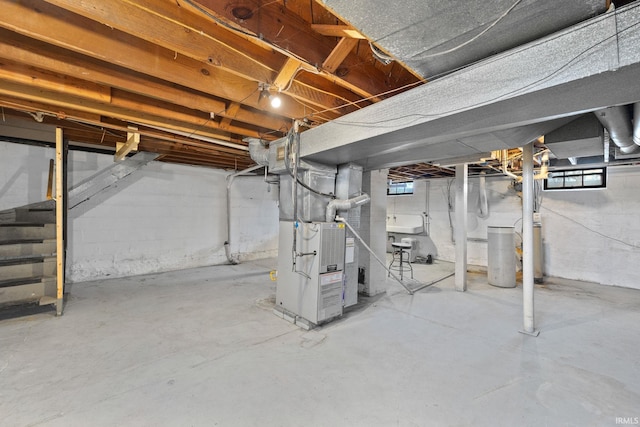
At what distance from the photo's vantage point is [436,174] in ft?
21.4

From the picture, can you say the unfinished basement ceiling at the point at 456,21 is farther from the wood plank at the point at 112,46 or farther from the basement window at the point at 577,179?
the basement window at the point at 577,179

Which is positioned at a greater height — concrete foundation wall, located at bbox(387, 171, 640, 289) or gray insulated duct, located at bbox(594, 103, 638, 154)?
gray insulated duct, located at bbox(594, 103, 638, 154)

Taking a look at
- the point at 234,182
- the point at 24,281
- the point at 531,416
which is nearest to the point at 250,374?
the point at 531,416

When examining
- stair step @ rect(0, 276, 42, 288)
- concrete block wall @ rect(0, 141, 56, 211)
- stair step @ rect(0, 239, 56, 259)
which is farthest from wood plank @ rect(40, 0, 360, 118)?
concrete block wall @ rect(0, 141, 56, 211)

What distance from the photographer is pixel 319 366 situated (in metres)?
2.07

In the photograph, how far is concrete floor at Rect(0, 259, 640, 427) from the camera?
5.21ft

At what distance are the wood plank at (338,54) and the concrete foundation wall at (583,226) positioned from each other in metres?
5.70

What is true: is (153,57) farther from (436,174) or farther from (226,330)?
(436,174)

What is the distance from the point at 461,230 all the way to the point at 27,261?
5755 millimetres

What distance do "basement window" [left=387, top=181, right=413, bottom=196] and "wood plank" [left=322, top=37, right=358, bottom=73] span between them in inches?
244

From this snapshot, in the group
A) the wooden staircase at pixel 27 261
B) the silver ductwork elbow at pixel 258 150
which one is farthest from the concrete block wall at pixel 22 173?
the silver ductwork elbow at pixel 258 150

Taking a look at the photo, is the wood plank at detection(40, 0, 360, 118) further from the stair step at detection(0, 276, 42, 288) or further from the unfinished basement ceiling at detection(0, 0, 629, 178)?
the stair step at detection(0, 276, 42, 288)

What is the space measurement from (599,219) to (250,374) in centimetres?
630

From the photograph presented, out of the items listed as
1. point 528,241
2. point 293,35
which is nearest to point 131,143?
point 293,35
